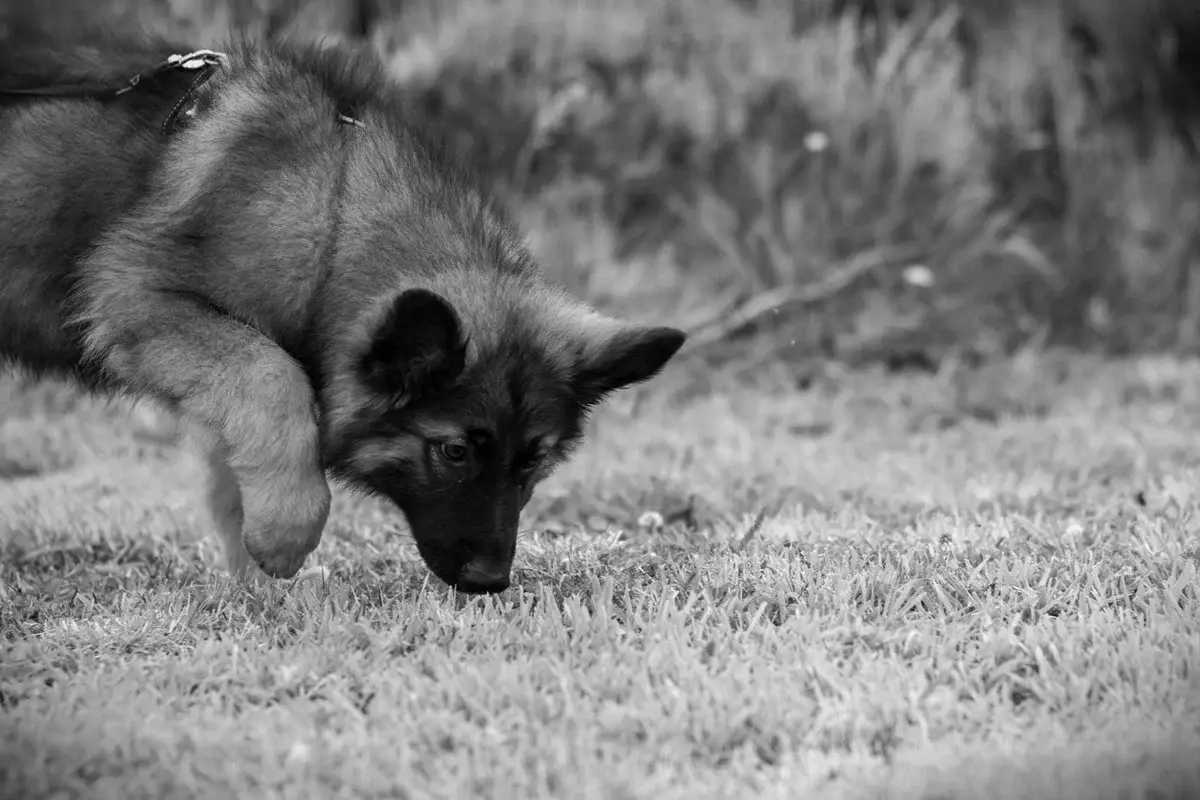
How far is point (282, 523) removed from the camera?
12.0 ft

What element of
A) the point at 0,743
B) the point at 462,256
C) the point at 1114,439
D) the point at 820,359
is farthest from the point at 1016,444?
the point at 0,743

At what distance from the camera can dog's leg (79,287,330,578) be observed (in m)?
3.68

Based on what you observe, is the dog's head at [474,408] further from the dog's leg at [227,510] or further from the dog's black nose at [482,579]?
the dog's leg at [227,510]

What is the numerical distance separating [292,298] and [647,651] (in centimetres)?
157

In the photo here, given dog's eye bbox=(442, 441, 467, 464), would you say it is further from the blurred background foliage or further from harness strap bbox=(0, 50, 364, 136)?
the blurred background foliage

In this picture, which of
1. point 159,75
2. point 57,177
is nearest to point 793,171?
point 159,75

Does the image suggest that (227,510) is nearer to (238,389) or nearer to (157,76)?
(238,389)

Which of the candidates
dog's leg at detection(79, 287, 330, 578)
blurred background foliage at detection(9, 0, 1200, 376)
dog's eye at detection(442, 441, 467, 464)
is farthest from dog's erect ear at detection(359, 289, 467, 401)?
blurred background foliage at detection(9, 0, 1200, 376)

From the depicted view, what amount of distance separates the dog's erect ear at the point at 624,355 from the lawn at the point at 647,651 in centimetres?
59

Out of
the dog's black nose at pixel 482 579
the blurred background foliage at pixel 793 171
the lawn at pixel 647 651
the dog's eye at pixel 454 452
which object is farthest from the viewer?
the blurred background foliage at pixel 793 171

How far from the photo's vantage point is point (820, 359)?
8180mm

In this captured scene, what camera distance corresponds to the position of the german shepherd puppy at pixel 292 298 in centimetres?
370

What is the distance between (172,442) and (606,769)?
4606 mm

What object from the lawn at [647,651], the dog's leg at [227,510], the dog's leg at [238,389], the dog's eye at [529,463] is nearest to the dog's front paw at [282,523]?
the dog's leg at [238,389]
